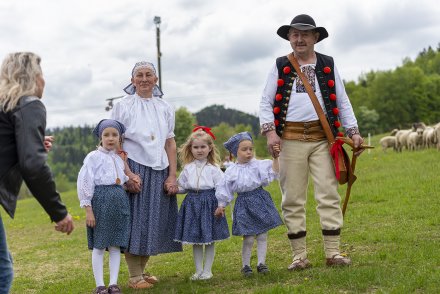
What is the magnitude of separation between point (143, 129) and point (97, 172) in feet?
2.41

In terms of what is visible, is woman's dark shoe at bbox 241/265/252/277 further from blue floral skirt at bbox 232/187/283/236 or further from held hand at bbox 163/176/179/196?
held hand at bbox 163/176/179/196

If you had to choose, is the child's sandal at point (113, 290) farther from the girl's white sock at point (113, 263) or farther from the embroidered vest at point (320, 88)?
the embroidered vest at point (320, 88)

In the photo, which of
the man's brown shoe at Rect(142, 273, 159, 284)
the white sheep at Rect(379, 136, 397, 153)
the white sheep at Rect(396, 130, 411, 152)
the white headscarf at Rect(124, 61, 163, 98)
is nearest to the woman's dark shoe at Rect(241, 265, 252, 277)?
the man's brown shoe at Rect(142, 273, 159, 284)

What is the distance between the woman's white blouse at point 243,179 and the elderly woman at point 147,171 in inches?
20.6

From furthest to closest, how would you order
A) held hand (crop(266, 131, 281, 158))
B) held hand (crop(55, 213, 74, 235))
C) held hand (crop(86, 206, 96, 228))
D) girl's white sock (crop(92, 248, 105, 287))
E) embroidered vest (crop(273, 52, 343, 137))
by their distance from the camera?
embroidered vest (crop(273, 52, 343, 137)), held hand (crop(266, 131, 281, 158)), girl's white sock (crop(92, 248, 105, 287)), held hand (crop(86, 206, 96, 228)), held hand (crop(55, 213, 74, 235))

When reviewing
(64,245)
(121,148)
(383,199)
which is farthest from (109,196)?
(383,199)

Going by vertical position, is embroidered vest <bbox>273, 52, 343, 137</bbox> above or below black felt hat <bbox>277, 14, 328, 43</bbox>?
below

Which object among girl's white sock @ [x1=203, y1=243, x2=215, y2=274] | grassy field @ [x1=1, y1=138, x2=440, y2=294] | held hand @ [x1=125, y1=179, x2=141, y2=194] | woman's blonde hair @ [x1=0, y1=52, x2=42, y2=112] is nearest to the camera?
woman's blonde hair @ [x1=0, y1=52, x2=42, y2=112]

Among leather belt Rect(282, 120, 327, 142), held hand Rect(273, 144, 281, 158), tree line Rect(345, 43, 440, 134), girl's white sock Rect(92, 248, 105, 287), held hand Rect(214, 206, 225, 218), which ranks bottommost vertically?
girl's white sock Rect(92, 248, 105, 287)

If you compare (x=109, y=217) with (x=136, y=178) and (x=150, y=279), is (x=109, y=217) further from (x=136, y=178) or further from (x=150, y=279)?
(x=150, y=279)

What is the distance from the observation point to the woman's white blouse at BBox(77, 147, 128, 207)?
5.78m

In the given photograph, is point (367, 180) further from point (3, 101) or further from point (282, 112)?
point (3, 101)

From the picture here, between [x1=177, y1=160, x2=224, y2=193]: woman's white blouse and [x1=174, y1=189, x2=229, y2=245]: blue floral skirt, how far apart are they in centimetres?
8

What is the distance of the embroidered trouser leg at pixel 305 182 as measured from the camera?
6348 mm
